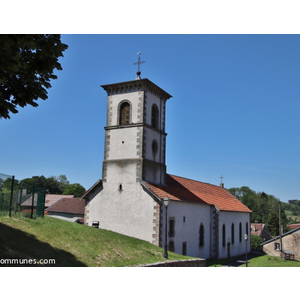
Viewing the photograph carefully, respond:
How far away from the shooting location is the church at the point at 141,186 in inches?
958

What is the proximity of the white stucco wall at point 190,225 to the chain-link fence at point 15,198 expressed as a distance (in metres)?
10.3

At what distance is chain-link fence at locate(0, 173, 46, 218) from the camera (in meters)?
15.8

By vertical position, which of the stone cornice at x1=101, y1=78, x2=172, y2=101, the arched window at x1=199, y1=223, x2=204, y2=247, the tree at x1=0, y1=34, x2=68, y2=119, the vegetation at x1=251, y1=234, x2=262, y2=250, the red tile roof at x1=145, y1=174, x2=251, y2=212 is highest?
the stone cornice at x1=101, y1=78, x2=172, y2=101

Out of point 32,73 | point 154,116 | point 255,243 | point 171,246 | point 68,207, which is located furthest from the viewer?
point 68,207

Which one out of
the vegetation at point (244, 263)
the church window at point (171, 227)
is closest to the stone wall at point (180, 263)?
the church window at point (171, 227)

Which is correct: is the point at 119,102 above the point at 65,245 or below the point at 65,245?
above

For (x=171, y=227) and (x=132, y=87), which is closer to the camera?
(x=171, y=227)

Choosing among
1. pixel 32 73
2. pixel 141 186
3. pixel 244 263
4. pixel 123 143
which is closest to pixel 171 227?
pixel 141 186

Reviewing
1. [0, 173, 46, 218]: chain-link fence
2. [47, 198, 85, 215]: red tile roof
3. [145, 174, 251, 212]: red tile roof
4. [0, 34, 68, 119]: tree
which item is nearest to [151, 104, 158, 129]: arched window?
[145, 174, 251, 212]: red tile roof

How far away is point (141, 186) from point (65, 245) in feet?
36.4

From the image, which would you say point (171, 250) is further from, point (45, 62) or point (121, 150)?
point (45, 62)

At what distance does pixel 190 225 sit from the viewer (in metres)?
27.7

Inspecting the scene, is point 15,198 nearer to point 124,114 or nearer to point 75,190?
point 124,114

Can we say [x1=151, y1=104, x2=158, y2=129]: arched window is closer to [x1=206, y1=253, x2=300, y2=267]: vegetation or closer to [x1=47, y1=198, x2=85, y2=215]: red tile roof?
[x1=206, y1=253, x2=300, y2=267]: vegetation
